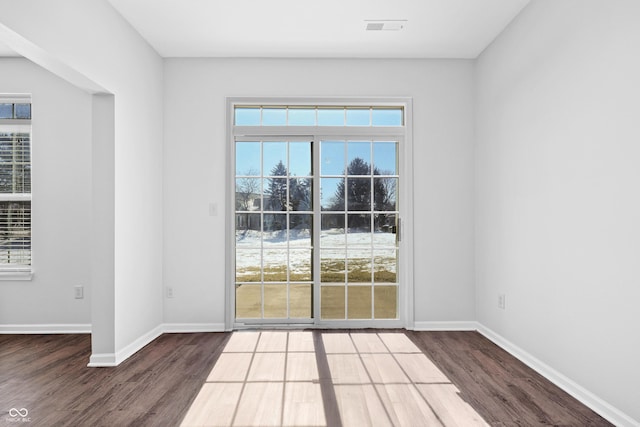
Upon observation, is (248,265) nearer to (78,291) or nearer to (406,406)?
(78,291)

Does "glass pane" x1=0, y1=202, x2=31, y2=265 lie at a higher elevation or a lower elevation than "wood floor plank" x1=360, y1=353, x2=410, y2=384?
higher

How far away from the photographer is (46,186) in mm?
4379

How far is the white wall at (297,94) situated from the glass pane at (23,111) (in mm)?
1459

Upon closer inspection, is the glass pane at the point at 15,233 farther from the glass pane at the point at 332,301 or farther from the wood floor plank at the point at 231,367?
the glass pane at the point at 332,301

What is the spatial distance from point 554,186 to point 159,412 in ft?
10.1

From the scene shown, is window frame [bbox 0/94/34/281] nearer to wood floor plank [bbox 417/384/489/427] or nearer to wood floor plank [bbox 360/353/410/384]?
wood floor plank [bbox 360/353/410/384]

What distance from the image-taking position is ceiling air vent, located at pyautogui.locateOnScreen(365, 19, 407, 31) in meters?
3.68

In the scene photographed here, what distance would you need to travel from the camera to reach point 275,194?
15.0 feet

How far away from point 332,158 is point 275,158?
624 millimetres

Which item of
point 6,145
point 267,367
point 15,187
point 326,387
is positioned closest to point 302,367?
point 267,367

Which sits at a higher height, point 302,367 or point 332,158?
point 332,158

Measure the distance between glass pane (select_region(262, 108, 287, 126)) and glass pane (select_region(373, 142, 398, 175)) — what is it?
104cm

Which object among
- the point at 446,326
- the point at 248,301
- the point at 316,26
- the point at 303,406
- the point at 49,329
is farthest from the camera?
the point at 248,301

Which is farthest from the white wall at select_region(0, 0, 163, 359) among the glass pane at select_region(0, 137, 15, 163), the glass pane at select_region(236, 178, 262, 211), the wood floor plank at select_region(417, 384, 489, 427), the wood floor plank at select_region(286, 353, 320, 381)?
the wood floor plank at select_region(417, 384, 489, 427)
